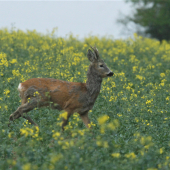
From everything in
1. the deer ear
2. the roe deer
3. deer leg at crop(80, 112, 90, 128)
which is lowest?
deer leg at crop(80, 112, 90, 128)

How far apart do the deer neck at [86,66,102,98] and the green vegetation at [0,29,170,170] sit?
0.61 metres

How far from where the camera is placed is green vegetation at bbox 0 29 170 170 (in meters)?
4.54

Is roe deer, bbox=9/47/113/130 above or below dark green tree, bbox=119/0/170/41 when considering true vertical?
below

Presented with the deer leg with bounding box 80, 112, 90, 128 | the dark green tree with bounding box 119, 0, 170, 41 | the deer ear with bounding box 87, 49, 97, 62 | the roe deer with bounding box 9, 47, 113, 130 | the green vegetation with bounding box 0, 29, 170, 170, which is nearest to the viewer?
the green vegetation with bounding box 0, 29, 170, 170

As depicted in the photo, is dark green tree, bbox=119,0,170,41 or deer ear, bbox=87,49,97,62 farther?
dark green tree, bbox=119,0,170,41

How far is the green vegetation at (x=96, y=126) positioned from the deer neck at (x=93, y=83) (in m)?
0.61

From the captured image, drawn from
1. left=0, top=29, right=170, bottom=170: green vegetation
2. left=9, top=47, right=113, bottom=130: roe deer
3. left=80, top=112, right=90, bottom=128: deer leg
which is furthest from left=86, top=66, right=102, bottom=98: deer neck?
left=0, top=29, right=170, bottom=170: green vegetation

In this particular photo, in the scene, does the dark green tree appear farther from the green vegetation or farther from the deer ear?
the deer ear

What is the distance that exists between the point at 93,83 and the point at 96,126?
85cm

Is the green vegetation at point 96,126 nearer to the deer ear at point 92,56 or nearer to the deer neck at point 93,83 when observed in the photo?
the deer neck at point 93,83

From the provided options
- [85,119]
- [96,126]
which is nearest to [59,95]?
[85,119]

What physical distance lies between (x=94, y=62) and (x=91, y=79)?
0.36 m

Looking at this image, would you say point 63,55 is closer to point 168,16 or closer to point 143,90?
point 143,90

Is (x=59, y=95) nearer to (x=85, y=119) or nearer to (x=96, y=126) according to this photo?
(x=85, y=119)
